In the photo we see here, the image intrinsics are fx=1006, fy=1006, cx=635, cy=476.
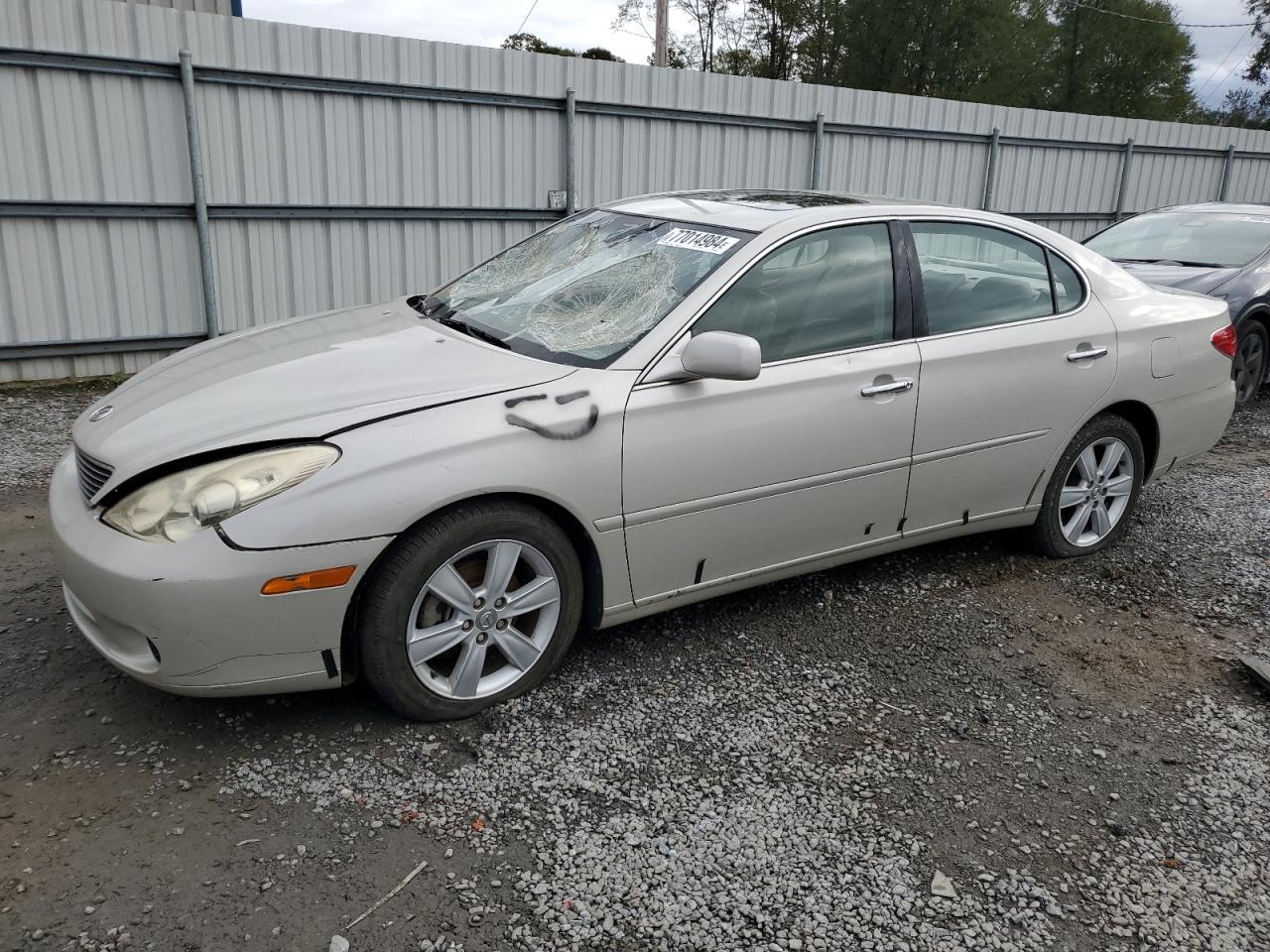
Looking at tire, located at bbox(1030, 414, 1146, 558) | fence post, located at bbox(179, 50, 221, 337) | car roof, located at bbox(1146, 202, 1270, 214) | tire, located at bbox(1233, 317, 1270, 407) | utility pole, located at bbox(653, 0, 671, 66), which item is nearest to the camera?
tire, located at bbox(1030, 414, 1146, 558)

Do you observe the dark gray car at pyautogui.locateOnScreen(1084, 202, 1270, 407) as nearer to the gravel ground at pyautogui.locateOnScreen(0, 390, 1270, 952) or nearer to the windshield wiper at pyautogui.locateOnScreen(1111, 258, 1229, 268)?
the windshield wiper at pyautogui.locateOnScreen(1111, 258, 1229, 268)

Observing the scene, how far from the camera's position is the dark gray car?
298 inches

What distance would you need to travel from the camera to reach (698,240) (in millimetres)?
3785

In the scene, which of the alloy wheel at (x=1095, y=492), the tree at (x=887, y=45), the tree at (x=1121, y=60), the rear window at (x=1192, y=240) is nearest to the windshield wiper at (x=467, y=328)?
the alloy wheel at (x=1095, y=492)

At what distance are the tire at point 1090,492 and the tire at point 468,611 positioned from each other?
2421 mm

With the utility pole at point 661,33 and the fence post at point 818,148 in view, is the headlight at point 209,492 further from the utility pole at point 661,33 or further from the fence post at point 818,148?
the utility pole at point 661,33

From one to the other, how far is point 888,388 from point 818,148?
7.67 metres

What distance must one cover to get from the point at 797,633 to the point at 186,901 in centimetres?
231

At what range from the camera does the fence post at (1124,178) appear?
45.5 feet

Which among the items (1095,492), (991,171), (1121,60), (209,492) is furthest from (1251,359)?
(1121,60)

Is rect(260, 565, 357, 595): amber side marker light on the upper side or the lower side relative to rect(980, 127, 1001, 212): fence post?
lower

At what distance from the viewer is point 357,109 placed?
316 inches

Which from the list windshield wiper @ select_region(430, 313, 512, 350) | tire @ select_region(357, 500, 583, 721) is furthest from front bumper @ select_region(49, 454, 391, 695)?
windshield wiper @ select_region(430, 313, 512, 350)

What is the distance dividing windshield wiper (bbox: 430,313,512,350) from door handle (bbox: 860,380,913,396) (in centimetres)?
133
